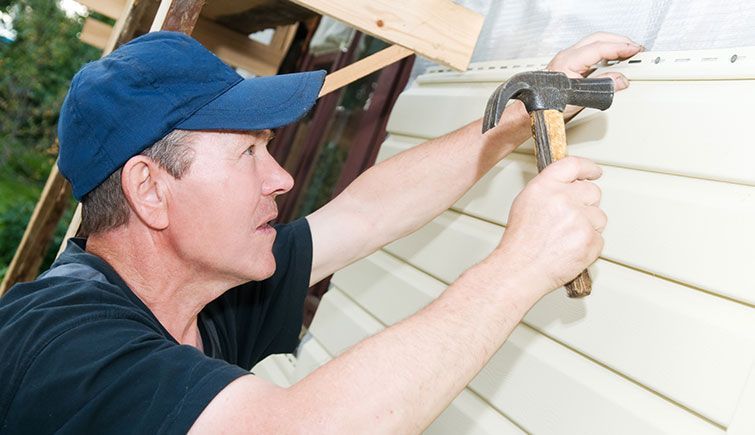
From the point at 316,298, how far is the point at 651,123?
2.58m

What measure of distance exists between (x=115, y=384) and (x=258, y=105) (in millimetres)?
767

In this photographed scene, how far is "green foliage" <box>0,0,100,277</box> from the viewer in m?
14.5

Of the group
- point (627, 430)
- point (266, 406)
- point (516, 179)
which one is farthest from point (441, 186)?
point (266, 406)

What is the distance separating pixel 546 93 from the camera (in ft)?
4.96

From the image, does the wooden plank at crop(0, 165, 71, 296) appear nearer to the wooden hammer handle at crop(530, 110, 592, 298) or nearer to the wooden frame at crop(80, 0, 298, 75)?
the wooden frame at crop(80, 0, 298, 75)

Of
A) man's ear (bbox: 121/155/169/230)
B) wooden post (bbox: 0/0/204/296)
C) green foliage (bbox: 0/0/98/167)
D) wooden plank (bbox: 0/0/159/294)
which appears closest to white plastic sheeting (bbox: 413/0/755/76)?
man's ear (bbox: 121/155/169/230)

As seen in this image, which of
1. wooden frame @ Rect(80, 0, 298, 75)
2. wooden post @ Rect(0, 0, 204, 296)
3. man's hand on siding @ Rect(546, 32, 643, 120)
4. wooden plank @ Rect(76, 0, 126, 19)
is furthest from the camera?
wooden frame @ Rect(80, 0, 298, 75)

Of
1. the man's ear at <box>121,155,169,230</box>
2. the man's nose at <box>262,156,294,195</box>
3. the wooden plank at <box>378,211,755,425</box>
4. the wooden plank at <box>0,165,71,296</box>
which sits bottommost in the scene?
the wooden plank at <box>0,165,71,296</box>

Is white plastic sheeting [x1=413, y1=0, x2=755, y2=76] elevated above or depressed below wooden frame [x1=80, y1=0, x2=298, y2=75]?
above

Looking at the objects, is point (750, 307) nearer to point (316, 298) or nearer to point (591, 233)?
point (591, 233)

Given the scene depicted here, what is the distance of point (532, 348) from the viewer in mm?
1872

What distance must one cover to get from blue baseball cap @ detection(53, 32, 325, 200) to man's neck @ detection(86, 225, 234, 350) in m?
0.16

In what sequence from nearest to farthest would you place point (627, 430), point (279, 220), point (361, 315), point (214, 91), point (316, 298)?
point (627, 430), point (214, 91), point (361, 315), point (316, 298), point (279, 220)

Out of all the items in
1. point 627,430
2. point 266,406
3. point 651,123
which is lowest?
point 266,406
